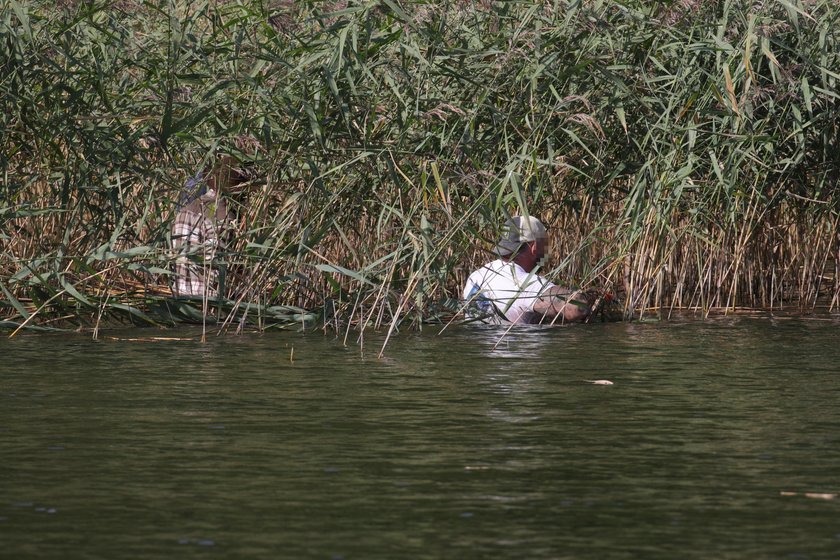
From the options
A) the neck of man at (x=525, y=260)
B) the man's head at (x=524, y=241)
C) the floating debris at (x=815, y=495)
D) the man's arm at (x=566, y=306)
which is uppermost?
the man's head at (x=524, y=241)

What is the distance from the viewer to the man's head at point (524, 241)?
376 inches

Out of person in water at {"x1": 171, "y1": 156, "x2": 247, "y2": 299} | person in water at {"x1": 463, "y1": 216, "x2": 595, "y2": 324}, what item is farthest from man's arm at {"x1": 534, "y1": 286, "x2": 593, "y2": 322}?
person in water at {"x1": 171, "y1": 156, "x2": 247, "y2": 299}

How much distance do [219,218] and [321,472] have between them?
4.62 meters

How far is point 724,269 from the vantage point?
35.3 feet

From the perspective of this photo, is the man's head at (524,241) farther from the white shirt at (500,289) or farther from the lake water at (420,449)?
the lake water at (420,449)

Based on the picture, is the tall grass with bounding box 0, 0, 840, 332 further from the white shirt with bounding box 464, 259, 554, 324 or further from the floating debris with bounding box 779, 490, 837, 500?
the floating debris with bounding box 779, 490, 837, 500

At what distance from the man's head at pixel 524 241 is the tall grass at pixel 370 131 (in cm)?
11

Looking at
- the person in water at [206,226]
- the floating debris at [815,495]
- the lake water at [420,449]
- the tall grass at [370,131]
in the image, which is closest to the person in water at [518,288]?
the tall grass at [370,131]

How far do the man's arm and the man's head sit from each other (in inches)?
8.8

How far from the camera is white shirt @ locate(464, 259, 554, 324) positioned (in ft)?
31.6

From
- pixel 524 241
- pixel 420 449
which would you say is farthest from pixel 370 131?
pixel 420 449

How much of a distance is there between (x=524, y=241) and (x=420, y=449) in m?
3.90

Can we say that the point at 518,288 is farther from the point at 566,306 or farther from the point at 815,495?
the point at 815,495

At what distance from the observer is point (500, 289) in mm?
9805
